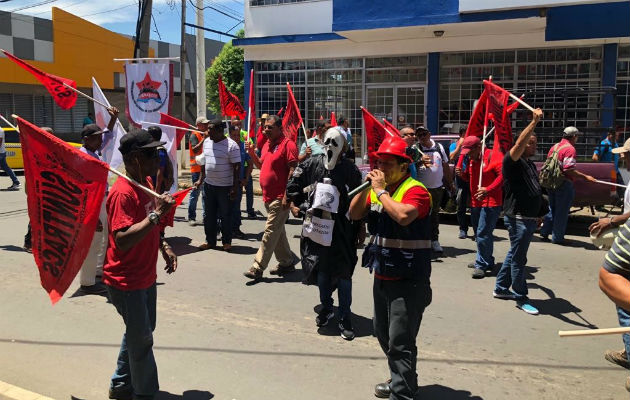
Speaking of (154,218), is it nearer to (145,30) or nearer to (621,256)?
(621,256)

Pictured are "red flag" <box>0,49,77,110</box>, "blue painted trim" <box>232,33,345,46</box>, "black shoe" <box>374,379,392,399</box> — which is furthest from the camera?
"blue painted trim" <box>232,33,345,46</box>

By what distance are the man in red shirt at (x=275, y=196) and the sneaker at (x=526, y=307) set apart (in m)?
2.74

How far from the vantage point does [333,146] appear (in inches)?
193

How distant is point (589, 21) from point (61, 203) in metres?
13.7

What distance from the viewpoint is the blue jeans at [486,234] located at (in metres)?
6.78

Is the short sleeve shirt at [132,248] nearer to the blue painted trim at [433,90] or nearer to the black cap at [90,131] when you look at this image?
the black cap at [90,131]

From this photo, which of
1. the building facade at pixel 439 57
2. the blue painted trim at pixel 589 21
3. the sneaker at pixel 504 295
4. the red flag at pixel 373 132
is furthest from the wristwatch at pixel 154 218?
the blue painted trim at pixel 589 21

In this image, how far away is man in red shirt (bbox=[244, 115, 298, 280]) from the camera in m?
6.63

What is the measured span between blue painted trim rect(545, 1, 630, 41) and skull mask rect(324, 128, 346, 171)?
35.1ft

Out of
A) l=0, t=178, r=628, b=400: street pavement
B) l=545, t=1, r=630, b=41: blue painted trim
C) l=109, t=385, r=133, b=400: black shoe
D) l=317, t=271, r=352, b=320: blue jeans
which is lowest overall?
l=0, t=178, r=628, b=400: street pavement

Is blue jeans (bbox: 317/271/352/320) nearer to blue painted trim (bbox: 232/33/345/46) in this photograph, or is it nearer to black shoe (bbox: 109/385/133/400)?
black shoe (bbox: 109/385/133/400)

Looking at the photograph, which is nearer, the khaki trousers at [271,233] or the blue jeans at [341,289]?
the blue jeans at [341,289]

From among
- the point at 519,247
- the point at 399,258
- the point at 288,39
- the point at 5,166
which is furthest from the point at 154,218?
the point at 288,39

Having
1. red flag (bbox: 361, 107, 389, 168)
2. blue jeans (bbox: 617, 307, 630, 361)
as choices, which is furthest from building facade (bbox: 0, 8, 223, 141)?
blue jeans (bbox: 617, 307, 630, 361)
